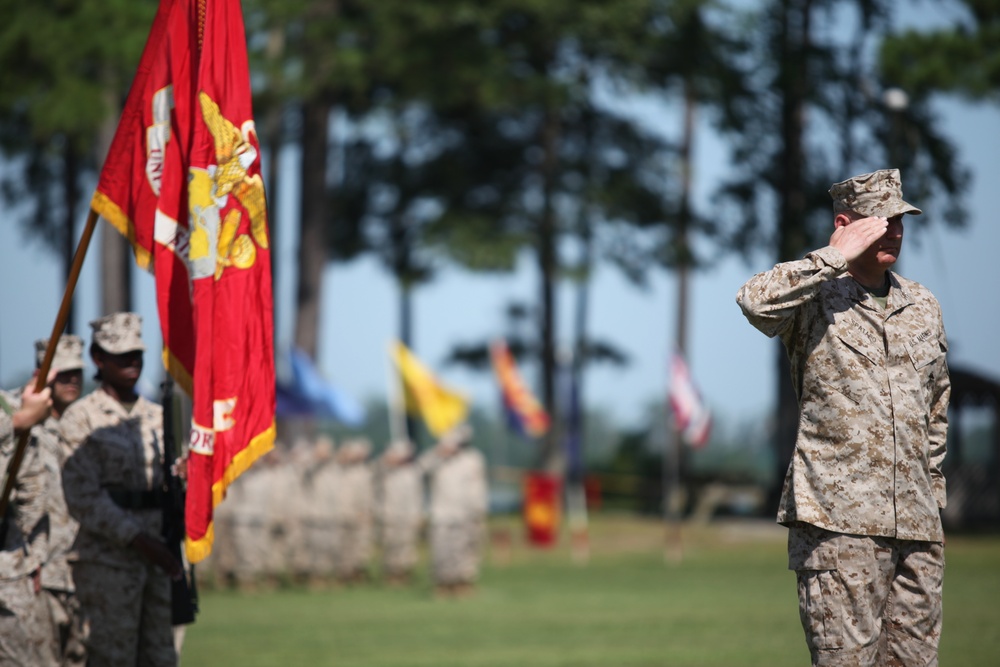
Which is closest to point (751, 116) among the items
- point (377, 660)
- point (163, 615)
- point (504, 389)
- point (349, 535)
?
point (504, 389)

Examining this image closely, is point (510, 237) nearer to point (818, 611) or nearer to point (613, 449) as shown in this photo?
point (613, 449)

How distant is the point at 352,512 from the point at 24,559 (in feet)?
62.5

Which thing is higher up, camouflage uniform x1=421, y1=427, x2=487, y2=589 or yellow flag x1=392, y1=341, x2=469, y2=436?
yellow flag x1=392, y1=341, x2=469, y2=436

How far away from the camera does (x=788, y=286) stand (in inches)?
254

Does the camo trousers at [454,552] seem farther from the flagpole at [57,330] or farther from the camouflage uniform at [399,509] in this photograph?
the flagpole at [57,330]

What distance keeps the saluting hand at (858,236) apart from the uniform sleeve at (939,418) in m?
0.59

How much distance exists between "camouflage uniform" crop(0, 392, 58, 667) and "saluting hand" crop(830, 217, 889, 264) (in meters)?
4.08

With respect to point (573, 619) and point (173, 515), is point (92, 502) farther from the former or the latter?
point (573, 619)

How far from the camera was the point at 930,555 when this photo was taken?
6.56m

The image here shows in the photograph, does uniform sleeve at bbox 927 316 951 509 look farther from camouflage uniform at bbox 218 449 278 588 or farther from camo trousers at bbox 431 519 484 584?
camouflage uniform at bbox 218 449 278 588

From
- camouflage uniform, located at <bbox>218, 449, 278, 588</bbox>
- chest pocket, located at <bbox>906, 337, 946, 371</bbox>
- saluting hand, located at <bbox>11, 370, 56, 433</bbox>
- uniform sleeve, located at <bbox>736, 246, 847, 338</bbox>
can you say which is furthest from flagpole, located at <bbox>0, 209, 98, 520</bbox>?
camouflage uniform, located at <bbox>218, 449, 278, 588</bbox>

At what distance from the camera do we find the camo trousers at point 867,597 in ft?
21.0

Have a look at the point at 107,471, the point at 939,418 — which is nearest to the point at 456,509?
the point at 107,471

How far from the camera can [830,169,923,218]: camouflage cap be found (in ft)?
22.1
